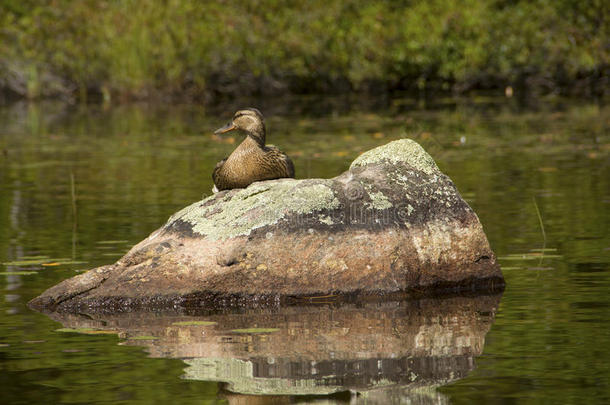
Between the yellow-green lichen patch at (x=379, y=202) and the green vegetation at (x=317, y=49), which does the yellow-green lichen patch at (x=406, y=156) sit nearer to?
the yellow-green lichen patch at (x=379, y=202)

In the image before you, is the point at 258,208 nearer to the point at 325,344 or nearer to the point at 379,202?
the point at 379,202

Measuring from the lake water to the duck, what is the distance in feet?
4.19

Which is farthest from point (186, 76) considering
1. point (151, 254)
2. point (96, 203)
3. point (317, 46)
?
point (151, 254)

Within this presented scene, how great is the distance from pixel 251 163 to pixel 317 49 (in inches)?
1042

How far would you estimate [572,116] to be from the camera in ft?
78.7

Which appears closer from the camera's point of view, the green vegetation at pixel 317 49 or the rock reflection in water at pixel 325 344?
the rock reflection in water at pixel 325 344

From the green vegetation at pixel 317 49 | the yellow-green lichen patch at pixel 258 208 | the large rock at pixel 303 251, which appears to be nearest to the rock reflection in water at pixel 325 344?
the large rock at pixel 303 251

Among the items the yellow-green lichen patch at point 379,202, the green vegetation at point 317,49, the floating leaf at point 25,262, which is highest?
the green vegetation at point 317,49

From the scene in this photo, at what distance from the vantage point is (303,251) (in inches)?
Answer: 313

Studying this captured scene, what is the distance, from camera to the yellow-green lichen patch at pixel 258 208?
808 cm

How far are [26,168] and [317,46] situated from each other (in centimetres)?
1825

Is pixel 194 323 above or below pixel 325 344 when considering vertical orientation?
above

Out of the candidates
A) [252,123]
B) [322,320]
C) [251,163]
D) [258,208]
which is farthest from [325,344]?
[252,123]

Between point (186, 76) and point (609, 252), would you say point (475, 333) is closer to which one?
point (609, 252)
